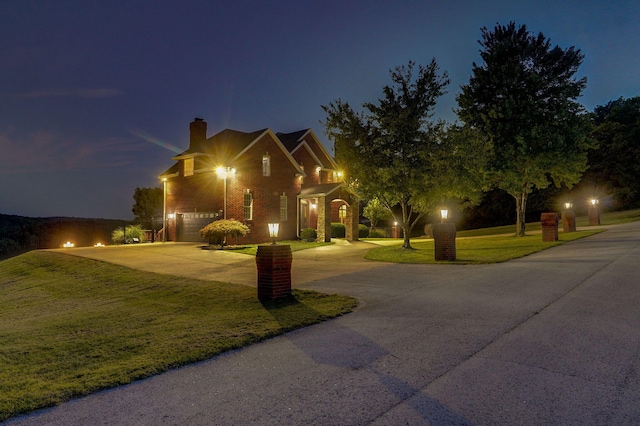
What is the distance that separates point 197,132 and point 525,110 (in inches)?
995

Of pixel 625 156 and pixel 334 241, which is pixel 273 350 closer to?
pixel 334 241

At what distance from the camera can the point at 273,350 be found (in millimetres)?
5801

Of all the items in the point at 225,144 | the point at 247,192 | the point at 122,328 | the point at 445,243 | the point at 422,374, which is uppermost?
the point at 225,144

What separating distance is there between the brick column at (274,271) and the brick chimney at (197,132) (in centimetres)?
2740

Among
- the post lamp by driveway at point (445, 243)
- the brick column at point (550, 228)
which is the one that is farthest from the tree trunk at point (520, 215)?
the post lamp by driveway at point (445, 243)

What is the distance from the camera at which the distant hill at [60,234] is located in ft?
107

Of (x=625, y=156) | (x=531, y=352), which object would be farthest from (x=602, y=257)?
(x=625, y=156)

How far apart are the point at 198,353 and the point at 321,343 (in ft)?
5.66

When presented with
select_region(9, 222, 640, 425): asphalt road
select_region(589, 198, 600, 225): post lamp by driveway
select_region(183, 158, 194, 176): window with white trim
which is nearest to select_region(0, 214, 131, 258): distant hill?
select_region(183, 158, 194, 176): window with white trim

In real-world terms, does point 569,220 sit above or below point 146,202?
below

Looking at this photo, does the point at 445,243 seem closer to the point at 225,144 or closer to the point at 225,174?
the point at 225,174

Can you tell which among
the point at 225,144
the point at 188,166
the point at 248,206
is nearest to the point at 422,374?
the point at 248,206

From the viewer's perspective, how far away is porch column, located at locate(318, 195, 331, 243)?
28.1 meters

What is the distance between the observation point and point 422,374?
184 inches
